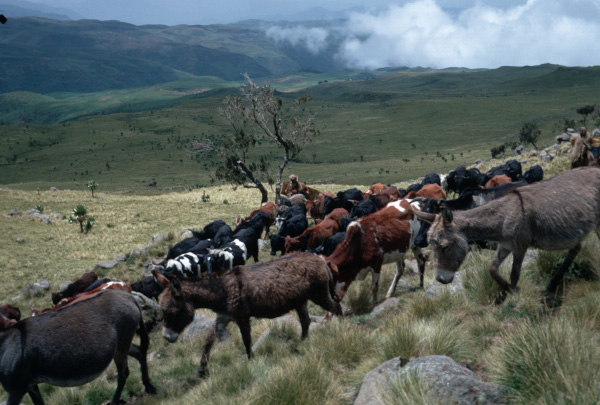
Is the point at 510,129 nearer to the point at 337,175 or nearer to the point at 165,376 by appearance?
the point at 337,175

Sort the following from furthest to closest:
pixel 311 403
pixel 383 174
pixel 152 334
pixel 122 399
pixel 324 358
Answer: pixel 383 174 → pixel 152 334 → pixel 122 399 → pixel 324 358 → pixel 311 403

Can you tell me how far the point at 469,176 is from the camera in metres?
22.2

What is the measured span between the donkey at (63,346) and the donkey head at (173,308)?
→ 685 mm

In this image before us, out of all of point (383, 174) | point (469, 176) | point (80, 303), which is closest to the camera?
point (80, 303)

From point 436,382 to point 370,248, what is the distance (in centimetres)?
590

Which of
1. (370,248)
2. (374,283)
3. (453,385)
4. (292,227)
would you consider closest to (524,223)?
(453,385)

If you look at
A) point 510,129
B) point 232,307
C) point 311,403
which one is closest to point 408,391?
point 311,403

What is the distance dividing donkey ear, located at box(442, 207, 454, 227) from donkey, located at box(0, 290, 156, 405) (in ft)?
19.0

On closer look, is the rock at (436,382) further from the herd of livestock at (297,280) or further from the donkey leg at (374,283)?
the donkey leg at (374,283)

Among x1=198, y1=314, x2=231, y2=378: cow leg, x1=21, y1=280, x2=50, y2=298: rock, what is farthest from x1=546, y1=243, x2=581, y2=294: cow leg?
x1=21, y1=280, x2=50, y2=298: rock

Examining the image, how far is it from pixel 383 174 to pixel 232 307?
74.2 m

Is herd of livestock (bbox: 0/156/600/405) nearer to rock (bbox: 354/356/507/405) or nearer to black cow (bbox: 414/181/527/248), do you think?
black cow (bbox: 414/181/527/248)

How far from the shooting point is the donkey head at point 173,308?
27.5 ft

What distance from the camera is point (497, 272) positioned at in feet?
23.2
